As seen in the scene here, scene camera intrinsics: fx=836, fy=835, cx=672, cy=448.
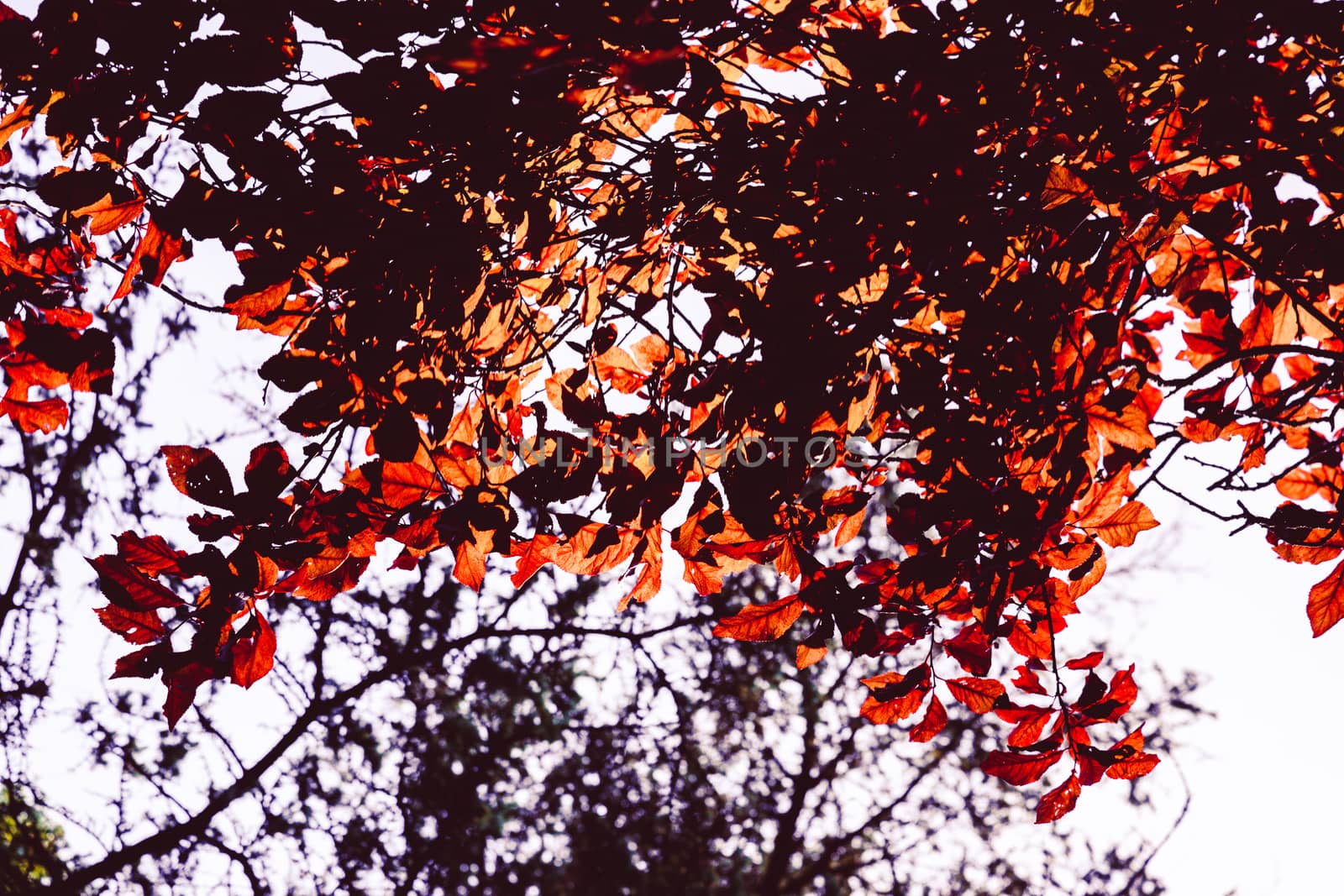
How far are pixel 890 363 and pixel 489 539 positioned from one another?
3.52ft

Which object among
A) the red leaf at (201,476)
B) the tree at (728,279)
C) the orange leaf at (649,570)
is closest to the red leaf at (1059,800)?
the tree at (728,279)

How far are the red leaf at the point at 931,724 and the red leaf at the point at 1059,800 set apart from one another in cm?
26

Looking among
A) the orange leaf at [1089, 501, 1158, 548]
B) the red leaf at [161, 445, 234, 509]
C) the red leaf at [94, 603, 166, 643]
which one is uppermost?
the orange leaf at [1089, 501, 1158, 548]

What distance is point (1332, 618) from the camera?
70.0 inches

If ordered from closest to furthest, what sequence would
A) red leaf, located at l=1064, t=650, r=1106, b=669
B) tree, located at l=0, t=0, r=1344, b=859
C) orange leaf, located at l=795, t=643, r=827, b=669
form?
tree, located at l=0, t=0, r=1344, b=859
red leaf, located at l=1064, t=650, r=1106, b=669
orange leaf, located at l=795, t=643, r=827, b=669

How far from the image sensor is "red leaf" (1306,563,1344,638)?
5.83 feet

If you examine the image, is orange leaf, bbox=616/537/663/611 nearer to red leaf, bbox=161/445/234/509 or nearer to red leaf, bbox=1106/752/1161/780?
red leaf, bbox=161/445/234/509

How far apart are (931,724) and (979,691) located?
0.48 ft

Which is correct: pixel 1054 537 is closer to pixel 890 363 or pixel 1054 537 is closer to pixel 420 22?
pixel 890 363

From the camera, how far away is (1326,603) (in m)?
1.79

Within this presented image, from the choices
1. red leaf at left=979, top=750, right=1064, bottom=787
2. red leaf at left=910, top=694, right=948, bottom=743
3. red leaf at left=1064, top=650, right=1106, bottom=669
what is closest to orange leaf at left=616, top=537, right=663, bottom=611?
red leaf at left=910, top=694, right=948, bottom=743

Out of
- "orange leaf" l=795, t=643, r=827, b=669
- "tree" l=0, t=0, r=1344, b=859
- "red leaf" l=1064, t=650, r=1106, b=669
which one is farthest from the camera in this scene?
"orange leaf" l=795, t=643, r=827, b=669

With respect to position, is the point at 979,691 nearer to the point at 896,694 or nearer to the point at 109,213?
the point at 896,694

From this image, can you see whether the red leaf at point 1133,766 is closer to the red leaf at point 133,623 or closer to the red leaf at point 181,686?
the red leaf at point 181,686
